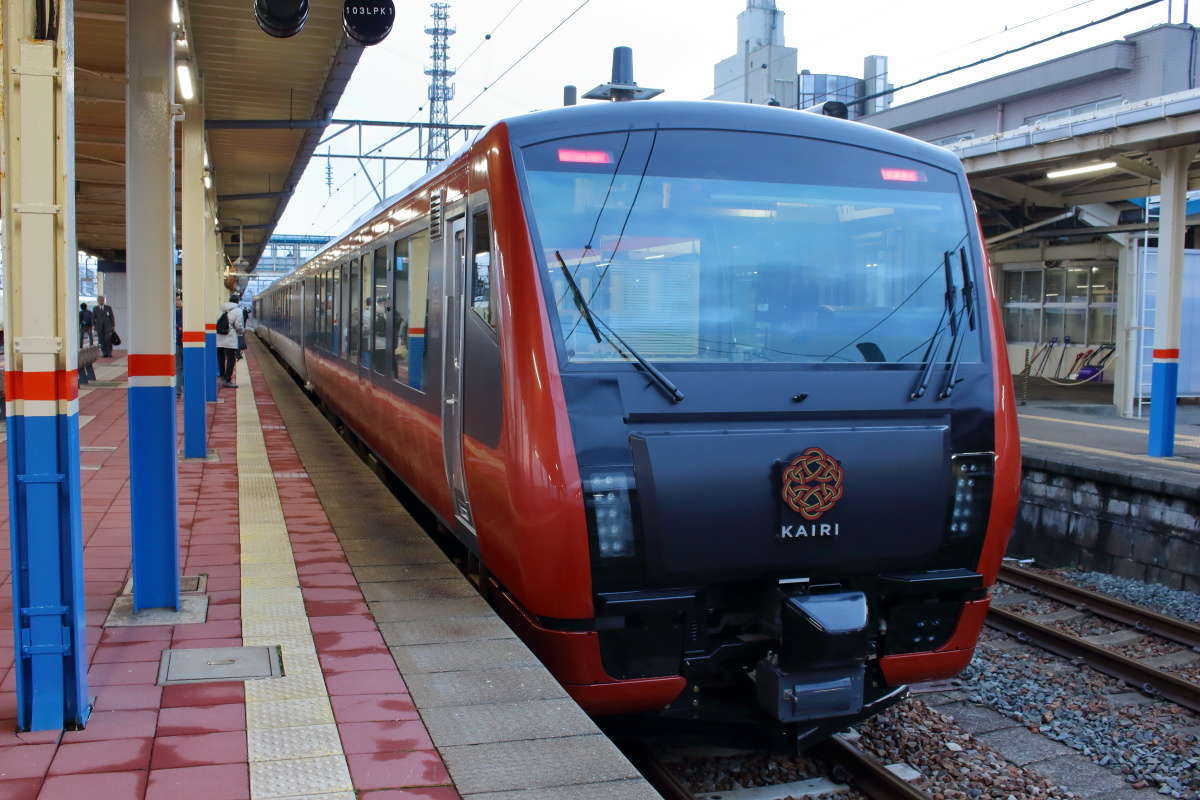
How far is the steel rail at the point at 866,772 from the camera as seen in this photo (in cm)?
457

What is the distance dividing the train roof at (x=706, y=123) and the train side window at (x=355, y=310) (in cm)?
556

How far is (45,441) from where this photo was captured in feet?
11.5

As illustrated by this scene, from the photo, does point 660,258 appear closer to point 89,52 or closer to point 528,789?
point 528,789

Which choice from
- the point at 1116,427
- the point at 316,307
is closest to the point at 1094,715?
the point at 1116,427

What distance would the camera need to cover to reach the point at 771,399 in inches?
177

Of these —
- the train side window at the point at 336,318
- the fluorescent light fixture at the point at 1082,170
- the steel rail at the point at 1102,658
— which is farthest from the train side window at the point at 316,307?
the steel rail at the point at 1102,658

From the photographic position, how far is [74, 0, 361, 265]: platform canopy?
965 cm

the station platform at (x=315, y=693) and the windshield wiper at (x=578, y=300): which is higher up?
the windshield wiper at (x=578, y=300)

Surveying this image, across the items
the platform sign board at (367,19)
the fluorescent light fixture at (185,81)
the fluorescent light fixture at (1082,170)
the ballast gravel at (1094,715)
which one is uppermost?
the platform sign board at (367,19)

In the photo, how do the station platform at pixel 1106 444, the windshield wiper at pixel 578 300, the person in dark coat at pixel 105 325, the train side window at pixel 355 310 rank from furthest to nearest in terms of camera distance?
1. the person in dark coat at pixel 105 325
2. the station platform at pixel 1106 444
3. the train side window at pixel 355 310
4. the windshield wiper at pixel 578 300

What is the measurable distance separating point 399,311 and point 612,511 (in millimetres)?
3775

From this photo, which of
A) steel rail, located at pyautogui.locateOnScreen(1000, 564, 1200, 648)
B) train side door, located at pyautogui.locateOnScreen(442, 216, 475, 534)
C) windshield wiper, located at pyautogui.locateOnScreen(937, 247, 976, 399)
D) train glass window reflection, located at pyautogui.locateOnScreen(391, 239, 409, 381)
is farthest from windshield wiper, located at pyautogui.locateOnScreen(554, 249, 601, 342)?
steel rail, located at pyautogui.locateOnScreen(1000, 564, 1200, 648)

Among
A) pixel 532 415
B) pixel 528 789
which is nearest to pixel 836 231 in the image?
pixel 532 415

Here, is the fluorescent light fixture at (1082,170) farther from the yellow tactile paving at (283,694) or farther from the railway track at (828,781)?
the yellow tactile paving at (283,694)
